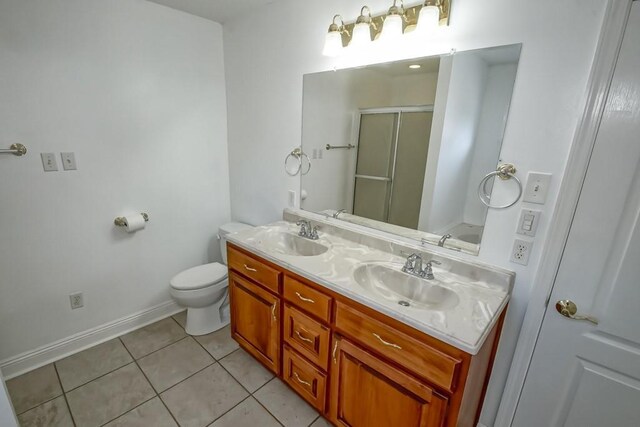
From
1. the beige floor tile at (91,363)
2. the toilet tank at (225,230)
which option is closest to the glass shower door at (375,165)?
the toilet tank at (225,230)

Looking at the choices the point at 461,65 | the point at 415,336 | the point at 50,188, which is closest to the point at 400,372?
the point at 415,336

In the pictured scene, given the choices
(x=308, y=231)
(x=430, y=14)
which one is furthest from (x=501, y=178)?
(x=308, y=231)

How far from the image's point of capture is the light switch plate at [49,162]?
64.7 inches

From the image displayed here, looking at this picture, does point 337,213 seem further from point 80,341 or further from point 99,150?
point 80,341

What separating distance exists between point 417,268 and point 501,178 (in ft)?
1.75

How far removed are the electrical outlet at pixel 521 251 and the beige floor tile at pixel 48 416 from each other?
2307 millimetres

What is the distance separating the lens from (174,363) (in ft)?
6.11

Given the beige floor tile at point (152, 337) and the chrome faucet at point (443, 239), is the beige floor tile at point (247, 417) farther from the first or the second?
the chrome faucet at point (443, 239)

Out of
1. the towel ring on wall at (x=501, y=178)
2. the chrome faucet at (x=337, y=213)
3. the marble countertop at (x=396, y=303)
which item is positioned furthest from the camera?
the chrome faucet at (x=337, y=213)

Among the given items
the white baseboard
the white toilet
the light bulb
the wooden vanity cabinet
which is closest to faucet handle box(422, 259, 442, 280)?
the wooden vanity cabinet

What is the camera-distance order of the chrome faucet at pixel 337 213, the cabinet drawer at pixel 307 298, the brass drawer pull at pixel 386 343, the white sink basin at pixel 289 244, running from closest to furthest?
1. the brass drawer pull at pixel 386 343
2. the cabinet drawer at pixel 307 298
3. the white sink basin at pixel 289 244
4. the chrome faucet at pixel 337 213

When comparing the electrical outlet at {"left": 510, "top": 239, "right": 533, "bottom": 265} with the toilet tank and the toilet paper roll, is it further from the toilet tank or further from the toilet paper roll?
the toilet paper roll

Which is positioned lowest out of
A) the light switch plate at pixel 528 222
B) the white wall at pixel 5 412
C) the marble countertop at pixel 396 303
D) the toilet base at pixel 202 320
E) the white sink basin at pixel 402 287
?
the toilet base at pixel 202 320

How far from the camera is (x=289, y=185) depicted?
209 cm
